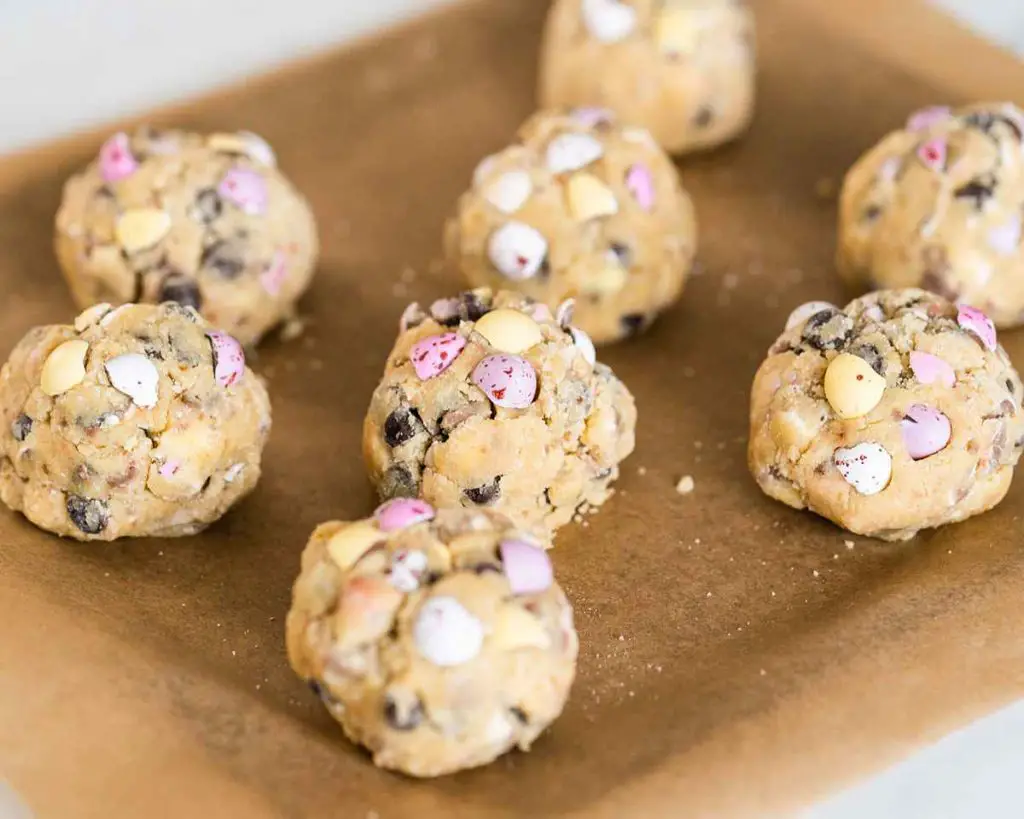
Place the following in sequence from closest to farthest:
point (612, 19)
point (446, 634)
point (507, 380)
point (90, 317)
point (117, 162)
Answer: point (446, 634) → point (507, 380) → point (90, 317) → point (117, 162) → point (612, 19)

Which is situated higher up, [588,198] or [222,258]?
[588,198]

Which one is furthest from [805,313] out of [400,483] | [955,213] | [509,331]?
[400,483]

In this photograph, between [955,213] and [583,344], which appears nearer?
[583,344]

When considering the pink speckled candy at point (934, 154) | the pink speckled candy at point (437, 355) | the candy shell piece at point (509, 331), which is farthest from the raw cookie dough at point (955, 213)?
the pink speckled candy at point (437, 355)

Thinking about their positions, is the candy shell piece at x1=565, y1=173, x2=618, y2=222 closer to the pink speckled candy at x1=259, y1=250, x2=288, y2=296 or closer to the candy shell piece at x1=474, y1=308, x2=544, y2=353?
the candy shell piece at x1=474, y1=308, x2=544, y2=353

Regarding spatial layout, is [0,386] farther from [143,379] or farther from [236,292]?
[236,292]

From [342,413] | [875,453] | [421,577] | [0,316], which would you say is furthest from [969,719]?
[0,316]

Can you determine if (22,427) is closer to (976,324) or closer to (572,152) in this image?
(572,152)
